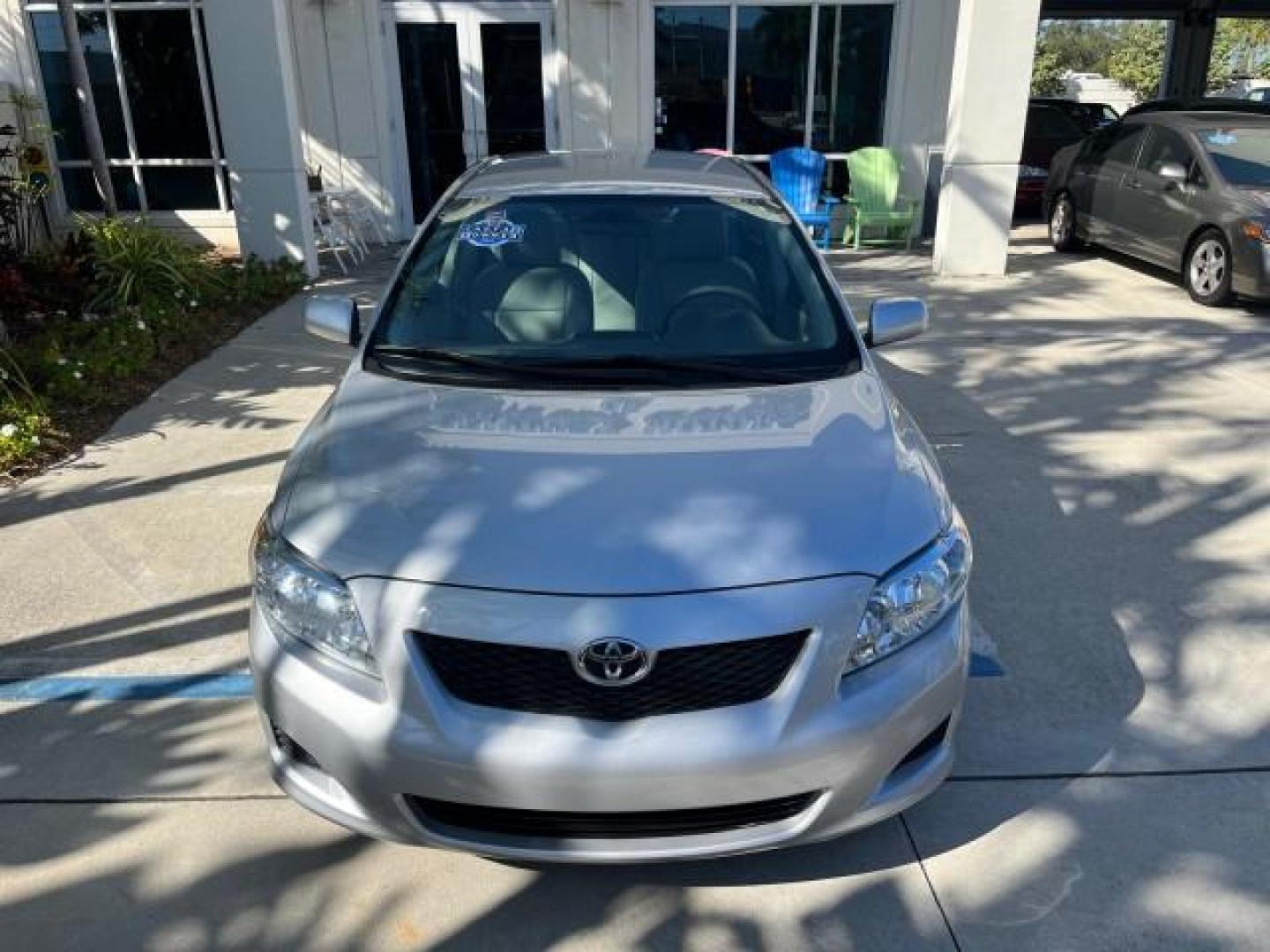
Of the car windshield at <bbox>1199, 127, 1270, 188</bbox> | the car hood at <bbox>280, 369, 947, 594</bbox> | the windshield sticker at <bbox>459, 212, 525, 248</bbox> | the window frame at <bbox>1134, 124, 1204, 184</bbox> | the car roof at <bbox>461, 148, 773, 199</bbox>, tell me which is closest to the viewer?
the car hood at <bbox>280, 369, 947, 594</bbox>

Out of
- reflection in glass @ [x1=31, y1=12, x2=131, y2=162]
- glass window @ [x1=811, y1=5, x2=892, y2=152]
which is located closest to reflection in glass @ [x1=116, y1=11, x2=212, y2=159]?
reflection in glass @ [x1=31, y1=12, x2=131, y2=162]

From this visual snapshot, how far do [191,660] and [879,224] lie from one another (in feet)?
33.7

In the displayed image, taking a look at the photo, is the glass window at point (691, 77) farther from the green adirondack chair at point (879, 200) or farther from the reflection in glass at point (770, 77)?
the green adirondack chair at point (879, 200)

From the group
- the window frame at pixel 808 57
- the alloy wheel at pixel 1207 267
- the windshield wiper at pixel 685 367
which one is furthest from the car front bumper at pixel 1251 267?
the windshield wiper at pixel 685 367

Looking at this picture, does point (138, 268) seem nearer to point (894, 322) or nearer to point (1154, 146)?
point (894, 322)

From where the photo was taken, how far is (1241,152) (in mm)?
9477

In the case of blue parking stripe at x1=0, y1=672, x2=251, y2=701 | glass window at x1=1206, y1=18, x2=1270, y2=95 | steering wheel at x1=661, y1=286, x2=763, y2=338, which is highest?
glass window at x1=1206, y1=18, x2=1270, y2=95

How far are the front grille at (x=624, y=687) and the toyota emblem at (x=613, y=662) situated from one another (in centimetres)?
2

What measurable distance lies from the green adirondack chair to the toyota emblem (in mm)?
10653

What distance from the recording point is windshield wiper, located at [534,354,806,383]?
3.24 metres

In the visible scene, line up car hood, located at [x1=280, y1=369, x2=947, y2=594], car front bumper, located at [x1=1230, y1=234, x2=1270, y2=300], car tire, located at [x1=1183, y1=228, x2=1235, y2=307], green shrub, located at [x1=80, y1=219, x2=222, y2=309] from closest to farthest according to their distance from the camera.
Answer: car hood, located at [x1=280, y1=369, x2=947, y2=594]
green shrub, located at [x1=80, y1=219, x2=222, y2=309]
car front bumper, located at [x1=1230, y1=234, x2=1270, y2=300]
car tire, located at [x1=1183, y1=228, x2=1235, y2=307]

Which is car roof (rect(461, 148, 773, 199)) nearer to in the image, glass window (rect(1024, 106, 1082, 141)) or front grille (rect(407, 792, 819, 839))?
front grille (rect(407, 792, 819, 839))

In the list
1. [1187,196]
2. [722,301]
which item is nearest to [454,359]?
[722,301]

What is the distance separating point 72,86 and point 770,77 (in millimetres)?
8177
